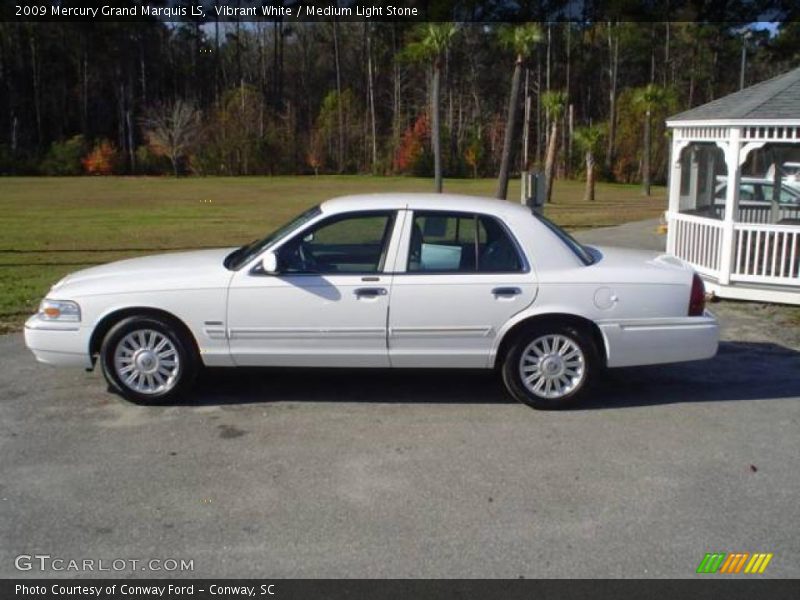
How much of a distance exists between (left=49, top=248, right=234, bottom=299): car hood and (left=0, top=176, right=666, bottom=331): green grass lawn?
3.54 m

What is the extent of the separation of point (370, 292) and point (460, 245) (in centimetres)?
77

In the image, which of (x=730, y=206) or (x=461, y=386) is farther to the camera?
(x=730, y=206)

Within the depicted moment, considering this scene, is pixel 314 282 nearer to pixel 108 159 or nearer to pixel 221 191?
pixel 221 191

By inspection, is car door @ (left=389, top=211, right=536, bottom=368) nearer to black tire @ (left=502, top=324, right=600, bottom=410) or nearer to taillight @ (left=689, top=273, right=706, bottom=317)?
black tire @ (left=502, top=324, right=600, bottom=410)

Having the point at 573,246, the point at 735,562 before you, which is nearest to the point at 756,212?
the point at 573,246

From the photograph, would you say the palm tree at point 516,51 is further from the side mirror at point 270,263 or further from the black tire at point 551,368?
the side mirror at point 270,263

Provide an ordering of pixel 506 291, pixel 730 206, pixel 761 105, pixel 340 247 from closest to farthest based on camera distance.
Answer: pixel 506 291 < pixel 340 247 < pixel 761 105 < pixel 730 206

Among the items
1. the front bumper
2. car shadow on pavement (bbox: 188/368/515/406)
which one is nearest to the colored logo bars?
car shadow on pavement (bbox: 188/368/515/406)

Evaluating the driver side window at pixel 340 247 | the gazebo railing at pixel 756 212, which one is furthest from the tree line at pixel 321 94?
the driver side window at pixel 340 247

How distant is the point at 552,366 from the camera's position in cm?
639

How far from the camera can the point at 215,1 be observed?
A: 2773 inches

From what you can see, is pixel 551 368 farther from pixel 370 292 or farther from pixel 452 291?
pixel 370 292
